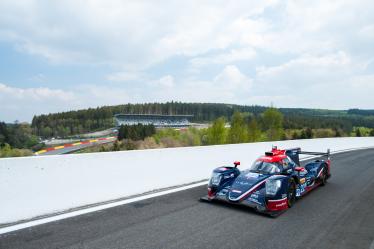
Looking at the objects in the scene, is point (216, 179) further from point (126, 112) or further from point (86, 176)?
point (126, 112)

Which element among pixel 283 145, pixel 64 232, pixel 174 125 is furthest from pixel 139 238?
pixel 174 125

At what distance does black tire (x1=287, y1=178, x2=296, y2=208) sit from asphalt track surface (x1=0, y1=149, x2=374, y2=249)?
14cm

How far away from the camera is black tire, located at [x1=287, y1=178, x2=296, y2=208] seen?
6.83 metres

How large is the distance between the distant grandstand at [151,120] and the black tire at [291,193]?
59.3 meters

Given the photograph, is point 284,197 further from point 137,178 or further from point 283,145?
point 283,145

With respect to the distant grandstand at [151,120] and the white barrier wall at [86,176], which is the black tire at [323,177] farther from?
the distant grandstand at [151,120]

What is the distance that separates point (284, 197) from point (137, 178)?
3.72 meters

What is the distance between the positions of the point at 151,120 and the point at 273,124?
31462 mm

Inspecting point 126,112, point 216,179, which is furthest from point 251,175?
point 126,112

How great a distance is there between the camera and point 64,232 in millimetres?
4656

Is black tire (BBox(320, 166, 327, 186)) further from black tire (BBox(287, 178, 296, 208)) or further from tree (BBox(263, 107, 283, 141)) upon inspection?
tree (BBox(263, 107, 283, 141))

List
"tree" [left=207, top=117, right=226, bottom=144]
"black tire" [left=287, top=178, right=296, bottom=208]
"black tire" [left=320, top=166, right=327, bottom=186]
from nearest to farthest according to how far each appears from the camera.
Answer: "black tire" [left=287, top=178, right=296, bottom=208] → "black tire" [left=320, top=166, right=327, bottom=186] → "tree" [left=207, top=117, right=226, bottom=144]

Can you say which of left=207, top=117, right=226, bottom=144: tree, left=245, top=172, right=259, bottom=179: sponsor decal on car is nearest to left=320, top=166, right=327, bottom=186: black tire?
left=245, top=172, right=259, bottom=179: sponsor decal on car

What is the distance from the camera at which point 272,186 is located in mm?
6438
